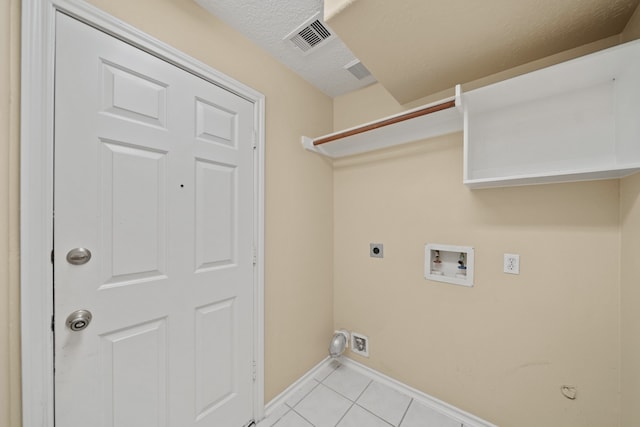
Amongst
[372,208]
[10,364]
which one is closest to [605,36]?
[372,208]

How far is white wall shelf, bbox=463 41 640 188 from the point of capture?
0.95 metres

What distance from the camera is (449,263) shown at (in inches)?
60.8

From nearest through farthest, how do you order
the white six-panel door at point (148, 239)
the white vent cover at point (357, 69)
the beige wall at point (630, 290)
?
the white six-panel door at point (148, 239), the beige wall at point (630, 290), the white vent cover at point (357, 69)

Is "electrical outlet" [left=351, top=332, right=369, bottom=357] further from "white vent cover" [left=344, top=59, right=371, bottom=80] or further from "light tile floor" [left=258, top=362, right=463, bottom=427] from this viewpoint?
"white vent cover" [left=344, top=59, right=371, bottom=80]

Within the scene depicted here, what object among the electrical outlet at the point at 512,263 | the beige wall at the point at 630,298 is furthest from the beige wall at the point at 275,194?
the beige wall at the point at 630,298

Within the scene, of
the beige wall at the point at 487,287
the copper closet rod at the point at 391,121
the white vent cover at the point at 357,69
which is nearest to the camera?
the beige wall at the point at 487,287

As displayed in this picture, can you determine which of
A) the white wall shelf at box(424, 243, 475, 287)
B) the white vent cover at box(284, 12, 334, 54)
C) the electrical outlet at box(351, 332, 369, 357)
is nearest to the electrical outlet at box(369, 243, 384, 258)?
the white wall shelf at box(424, 243, 475, 287)

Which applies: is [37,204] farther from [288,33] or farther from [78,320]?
[288,33]

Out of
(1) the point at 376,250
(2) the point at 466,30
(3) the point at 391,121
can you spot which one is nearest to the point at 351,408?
(1) the point at 376,250

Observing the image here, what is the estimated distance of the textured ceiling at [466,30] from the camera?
921 millimetres

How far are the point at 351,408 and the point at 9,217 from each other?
198 centimetres

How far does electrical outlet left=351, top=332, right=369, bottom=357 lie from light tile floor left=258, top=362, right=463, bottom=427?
0.18 metres

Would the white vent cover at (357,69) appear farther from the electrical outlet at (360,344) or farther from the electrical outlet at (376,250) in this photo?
the electrical outlet at (360,344)

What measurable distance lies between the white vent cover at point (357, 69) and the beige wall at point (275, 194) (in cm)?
36
